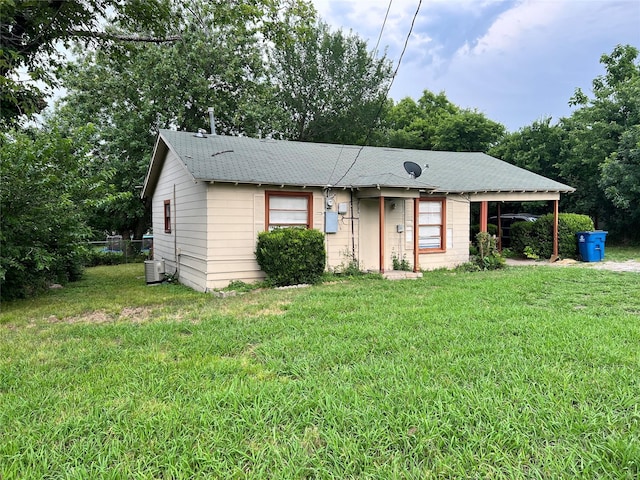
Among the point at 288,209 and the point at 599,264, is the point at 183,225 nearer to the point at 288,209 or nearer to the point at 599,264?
the point at 288,209

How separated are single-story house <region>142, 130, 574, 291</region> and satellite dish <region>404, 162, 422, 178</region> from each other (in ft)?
0.20

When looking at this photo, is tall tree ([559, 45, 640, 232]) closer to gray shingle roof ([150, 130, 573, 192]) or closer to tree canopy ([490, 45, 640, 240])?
tree canopy ([490, 45, 640, 240])

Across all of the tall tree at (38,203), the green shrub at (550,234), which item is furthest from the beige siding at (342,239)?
the green shrub at (550,234)

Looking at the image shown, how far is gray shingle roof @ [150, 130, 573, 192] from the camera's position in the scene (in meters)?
9.12

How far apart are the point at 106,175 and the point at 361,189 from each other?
5.72 m

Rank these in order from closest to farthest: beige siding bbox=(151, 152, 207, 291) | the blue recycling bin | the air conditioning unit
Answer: beige siding bbox=(151, 152, 207, 291) → the air conditioning unit → the blue recycling bin

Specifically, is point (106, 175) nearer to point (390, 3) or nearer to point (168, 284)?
point (168, 284)

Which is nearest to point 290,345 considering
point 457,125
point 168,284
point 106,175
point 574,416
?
point 574,416

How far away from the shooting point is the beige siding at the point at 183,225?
351 inches

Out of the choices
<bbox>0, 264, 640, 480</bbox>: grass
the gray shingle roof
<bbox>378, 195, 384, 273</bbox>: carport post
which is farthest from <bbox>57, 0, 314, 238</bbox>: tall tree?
<bbox>0, 264, 640, 480</bbox>: grass

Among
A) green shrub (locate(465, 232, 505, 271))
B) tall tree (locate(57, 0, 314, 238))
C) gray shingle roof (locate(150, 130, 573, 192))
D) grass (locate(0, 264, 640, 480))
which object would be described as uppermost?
tall tree (locate(57, 0, 314, 238))

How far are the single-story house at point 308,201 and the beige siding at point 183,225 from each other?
0.03 m

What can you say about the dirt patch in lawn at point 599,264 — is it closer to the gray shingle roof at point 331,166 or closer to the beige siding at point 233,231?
the gray shingle roof at point 331,166

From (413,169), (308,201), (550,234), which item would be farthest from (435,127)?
(308,201)
